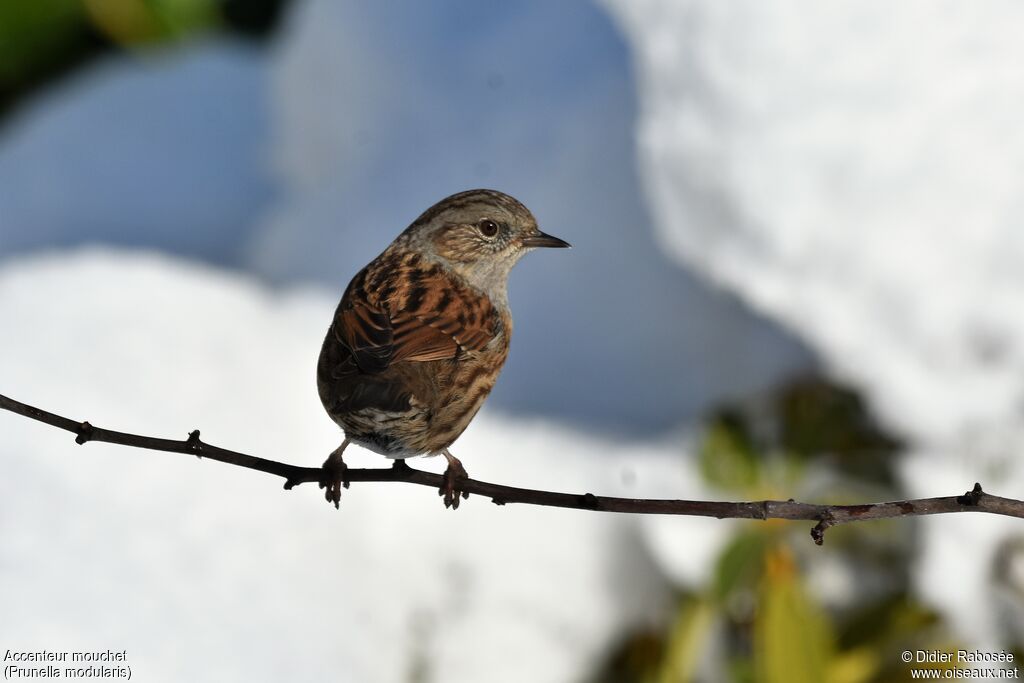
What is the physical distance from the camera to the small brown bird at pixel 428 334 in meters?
1.87

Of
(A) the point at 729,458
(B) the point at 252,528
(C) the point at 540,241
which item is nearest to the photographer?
(C) the point at 540,241

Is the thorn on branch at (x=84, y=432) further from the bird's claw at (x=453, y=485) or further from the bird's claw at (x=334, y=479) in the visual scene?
the bird's claw at (x=453, y=485)

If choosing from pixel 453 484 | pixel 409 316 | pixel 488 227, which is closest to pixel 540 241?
pixel 488 227

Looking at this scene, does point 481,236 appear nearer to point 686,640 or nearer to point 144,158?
point 686,640

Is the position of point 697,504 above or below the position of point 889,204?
below

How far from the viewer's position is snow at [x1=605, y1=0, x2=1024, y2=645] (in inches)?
109

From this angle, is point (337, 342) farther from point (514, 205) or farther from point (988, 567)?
point (988, 567)

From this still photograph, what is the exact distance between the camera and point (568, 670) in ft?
10.3

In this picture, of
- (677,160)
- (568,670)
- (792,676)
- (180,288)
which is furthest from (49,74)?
(792,676)

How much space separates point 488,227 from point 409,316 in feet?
0.82

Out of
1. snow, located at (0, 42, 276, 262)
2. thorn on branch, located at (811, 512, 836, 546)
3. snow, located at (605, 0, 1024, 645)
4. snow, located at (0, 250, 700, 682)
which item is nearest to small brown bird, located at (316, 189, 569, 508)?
thorn on branch, located at (811, 512, 836, 546)

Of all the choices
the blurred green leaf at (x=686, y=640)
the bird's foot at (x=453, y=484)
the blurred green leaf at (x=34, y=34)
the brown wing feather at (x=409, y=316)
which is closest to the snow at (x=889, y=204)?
the blurred green leaf at (x=686, y=640)

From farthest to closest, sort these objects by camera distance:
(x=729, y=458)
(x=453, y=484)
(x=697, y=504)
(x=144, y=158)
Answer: (x=144, y=158), (x=729, y=458), (x=453, y=484), (x=697, y=504)

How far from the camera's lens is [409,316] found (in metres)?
2.00
